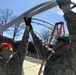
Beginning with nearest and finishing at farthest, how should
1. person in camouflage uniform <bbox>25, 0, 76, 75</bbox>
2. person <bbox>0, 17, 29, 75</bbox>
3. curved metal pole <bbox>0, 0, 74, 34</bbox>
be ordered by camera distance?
person in camouflage uniform <bbox>25, 0, 76, 75</bbox>
curved metal pole <bbox>0, 0, 74, 34</bbox>
person <bbox>0, 17, 29, 75</bbox>

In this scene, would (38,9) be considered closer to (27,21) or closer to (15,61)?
(27,21)

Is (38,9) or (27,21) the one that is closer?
(38,9)

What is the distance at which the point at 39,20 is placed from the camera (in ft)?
19.5

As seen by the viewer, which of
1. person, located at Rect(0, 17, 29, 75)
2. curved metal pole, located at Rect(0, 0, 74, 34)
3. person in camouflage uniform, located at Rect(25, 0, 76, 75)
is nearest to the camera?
person in camouflage uniform, located at Rect(25, 0, 76, 75)

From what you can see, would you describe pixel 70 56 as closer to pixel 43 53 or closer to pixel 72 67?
pixel 72 67

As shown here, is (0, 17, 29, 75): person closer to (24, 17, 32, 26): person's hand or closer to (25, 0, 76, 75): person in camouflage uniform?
(24, 17, 32, 26): person's hand

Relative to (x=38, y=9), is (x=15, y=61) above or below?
below

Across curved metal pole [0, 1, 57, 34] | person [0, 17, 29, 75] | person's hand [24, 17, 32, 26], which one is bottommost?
person [0, 17, 29, 75]

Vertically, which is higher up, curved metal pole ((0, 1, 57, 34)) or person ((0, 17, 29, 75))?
curved metal pole ((0, 1, 57, 34))

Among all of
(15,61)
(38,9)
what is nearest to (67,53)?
(38,9)

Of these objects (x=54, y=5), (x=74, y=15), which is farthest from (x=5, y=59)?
(x=74, y=15)

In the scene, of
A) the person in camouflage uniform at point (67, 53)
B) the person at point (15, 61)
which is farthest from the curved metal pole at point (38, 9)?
the person in camouflage uniform at point (67, 53)

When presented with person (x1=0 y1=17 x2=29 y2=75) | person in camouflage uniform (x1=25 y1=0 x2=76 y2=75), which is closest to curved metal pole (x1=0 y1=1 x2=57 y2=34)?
person (x1=0 y1=17 x2=29 y2=75)

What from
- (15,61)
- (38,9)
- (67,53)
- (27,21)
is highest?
(38,9)
